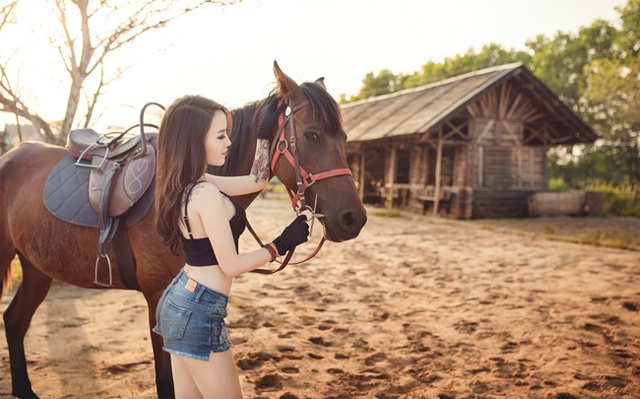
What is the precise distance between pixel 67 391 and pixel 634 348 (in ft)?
14.7

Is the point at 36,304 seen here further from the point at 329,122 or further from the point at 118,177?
the point at 329,122

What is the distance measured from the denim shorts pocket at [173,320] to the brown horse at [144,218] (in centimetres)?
62

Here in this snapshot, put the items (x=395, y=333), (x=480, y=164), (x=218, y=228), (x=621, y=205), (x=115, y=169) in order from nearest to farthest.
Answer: (x=218, y=228) < (x=115, y=169) < (x=395, y=333) < (x=480, y=164) < (x=621, y=205)

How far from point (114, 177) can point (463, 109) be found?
1384 centimetres

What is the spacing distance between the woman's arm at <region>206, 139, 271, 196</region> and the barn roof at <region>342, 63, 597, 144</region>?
12.2m

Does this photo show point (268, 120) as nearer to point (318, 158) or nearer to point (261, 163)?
point (261, 163)

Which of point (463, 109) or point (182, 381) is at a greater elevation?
point (463, 109)

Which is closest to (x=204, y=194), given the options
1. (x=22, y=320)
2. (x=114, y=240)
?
(x=114, y=240)

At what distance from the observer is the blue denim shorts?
167 cm

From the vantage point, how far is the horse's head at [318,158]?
85.9 inches

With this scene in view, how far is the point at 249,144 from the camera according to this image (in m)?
2.56

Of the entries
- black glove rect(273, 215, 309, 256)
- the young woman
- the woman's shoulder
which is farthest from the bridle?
the woman's shoulder

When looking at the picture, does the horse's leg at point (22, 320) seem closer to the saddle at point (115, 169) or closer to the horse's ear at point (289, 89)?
the saddle at point (115, 169)

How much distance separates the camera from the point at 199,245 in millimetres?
1748
